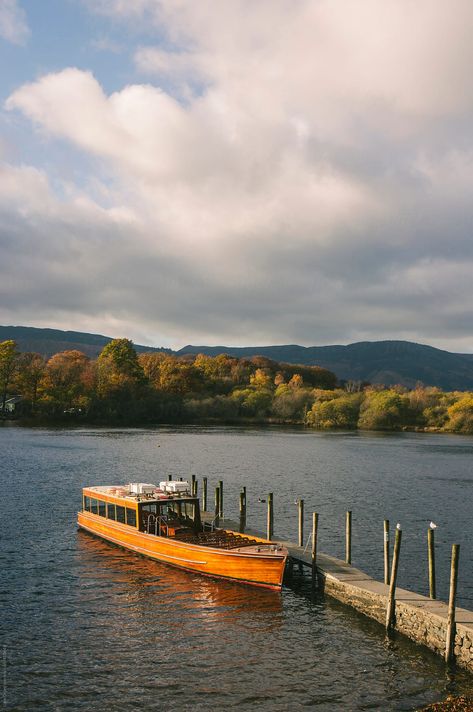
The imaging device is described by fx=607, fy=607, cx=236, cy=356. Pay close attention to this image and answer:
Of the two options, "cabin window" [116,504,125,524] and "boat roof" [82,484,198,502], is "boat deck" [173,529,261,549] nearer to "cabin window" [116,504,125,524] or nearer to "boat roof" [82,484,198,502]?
"boat roof" [82,484,198,502]

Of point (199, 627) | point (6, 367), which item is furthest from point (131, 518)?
point (6, 367)

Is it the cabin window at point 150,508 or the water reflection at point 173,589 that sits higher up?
the cabin window at point 150,508

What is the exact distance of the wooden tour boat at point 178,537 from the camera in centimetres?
3011

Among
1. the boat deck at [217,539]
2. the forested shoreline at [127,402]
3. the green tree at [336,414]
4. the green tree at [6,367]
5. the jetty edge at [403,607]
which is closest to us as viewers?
the jetty edge at [403,607]

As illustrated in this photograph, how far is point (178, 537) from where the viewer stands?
115 ft

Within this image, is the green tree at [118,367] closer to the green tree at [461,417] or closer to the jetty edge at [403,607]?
the green tree at [461,417]

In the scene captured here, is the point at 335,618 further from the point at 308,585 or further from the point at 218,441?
the point at 218,441

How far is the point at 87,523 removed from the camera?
4162 centimetres

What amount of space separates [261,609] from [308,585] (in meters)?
4.12

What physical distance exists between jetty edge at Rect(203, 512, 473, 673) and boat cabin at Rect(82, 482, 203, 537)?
761 cm

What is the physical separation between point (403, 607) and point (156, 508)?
16885mm

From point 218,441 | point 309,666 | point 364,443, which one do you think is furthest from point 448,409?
point 309,666

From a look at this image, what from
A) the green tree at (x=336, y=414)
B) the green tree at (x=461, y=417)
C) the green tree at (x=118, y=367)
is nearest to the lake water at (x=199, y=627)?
the green tree at (x=118, y=367)

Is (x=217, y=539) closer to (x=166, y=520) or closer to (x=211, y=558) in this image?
(x=211, y=558)
